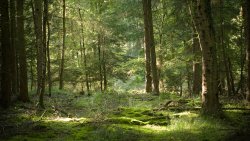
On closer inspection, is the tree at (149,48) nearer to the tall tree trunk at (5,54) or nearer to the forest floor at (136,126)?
the forest floor at (136,126)

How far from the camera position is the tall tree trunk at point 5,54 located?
13.5 m

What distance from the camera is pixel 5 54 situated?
13.8 m

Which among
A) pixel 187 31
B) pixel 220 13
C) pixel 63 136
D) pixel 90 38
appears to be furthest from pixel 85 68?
pixel 63 136

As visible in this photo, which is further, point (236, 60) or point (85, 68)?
point (85, 68)

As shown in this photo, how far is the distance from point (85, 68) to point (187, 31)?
404 inches

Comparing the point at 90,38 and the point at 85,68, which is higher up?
the point at 90,38

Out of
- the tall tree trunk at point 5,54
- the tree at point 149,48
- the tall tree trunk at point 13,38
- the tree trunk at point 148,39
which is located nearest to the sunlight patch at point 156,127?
the tall tree trunk at point 5,54

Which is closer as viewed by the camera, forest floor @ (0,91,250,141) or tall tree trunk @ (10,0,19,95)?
forest floor @ (0,91,250,141)

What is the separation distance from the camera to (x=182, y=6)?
18.4m

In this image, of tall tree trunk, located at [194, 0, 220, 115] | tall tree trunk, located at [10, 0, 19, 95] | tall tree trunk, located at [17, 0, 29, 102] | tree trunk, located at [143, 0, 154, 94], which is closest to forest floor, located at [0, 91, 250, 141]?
tall tree trunk, located at [194, 0, 220, 115]

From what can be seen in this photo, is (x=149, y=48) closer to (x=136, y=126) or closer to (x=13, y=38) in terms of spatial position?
(x=13, y=38)

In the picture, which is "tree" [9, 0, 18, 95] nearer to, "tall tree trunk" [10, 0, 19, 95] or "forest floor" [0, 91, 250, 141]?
"tall tree trunk" [10, 0, 19, 95]

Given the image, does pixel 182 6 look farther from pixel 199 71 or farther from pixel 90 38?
pixel 90 38

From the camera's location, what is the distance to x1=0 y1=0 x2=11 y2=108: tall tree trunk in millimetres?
13495
